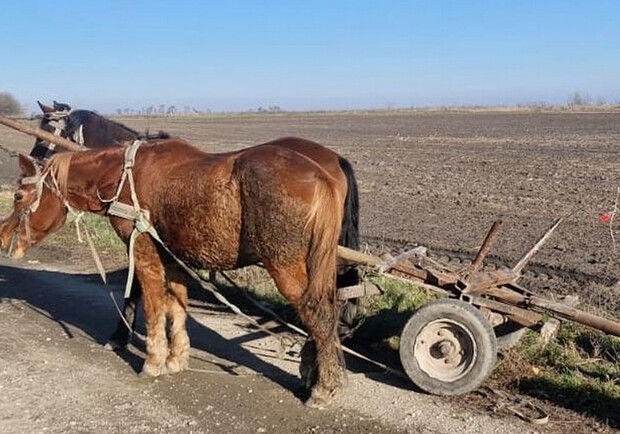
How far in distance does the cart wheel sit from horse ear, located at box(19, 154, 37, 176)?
11.1 feet

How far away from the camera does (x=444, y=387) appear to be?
5.11m

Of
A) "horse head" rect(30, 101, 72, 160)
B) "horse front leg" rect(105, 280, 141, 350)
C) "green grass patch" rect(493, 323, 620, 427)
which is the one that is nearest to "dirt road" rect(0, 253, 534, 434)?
"horse front leg" rect(105, 280, 141, 350)

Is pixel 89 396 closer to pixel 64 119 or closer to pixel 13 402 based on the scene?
pixel 13 402

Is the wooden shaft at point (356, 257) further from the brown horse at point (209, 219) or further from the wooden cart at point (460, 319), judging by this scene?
the brown horse at point (209, 219)

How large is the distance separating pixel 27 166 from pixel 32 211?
384 mm

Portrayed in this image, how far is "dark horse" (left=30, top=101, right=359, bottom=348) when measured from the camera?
236 inches

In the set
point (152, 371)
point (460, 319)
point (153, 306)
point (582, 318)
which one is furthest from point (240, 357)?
point (582, 318)

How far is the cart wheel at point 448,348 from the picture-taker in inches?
197

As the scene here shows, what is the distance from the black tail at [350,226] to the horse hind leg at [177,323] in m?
1.34

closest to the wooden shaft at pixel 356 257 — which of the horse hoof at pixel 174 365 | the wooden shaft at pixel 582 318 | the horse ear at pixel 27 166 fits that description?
the wooden shaft at pixel 582 318

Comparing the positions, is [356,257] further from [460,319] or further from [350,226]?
[460,319]

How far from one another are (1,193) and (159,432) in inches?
582

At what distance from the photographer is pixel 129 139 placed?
7930mm

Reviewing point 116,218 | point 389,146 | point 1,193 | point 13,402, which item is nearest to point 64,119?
point 116,218
